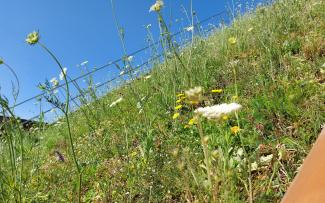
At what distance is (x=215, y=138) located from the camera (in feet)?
9.21

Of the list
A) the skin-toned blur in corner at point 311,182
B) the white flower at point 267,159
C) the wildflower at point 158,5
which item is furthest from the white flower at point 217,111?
the wildflower at point 158,5

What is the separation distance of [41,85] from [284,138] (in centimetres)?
129

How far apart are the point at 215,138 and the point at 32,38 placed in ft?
3.90

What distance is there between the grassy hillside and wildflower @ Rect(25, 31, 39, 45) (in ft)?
1.64

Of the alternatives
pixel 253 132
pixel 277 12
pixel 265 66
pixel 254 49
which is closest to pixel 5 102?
pixel 253 132

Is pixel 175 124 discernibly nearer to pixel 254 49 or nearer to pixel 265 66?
pixel 265 66

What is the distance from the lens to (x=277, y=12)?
5156 mm

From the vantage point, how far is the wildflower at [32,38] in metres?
2.23

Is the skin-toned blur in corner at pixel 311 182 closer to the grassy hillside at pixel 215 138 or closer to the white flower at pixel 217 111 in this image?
the white flower at pixel 217 111

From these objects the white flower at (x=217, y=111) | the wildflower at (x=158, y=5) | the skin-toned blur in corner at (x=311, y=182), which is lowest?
the skin-toned blur in corner at (x=311, y=182)

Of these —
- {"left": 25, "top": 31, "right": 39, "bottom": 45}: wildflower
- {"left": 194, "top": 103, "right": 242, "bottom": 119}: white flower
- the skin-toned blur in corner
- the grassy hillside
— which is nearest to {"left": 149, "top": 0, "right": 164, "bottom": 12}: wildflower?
the grassy hillside

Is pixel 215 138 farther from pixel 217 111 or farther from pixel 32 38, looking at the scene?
pixel 217 111

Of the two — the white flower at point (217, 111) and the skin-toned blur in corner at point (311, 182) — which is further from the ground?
the white flower at point (217, 111)

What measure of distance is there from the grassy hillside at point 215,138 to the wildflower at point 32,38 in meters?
0.50
